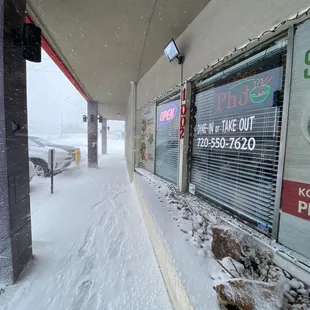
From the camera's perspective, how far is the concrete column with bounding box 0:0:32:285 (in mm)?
1541

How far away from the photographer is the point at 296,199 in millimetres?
1410

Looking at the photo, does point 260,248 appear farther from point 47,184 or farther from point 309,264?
point 47,184

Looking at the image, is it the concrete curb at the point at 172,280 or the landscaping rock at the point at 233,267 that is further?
the landscaping rock at the point at 233,267

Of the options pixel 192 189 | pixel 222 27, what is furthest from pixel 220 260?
pixel 222 27

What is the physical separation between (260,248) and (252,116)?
1.30m

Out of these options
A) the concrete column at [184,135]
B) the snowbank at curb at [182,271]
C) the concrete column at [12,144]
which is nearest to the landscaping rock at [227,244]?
the snowbank at curb at [182,271]

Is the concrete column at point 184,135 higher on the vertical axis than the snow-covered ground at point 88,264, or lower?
higher

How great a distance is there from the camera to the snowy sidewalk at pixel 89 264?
4.91 ft

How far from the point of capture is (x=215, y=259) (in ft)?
5.03

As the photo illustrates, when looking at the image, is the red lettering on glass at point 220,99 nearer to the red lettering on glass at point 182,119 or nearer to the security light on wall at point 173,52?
the red lettering on glass at point 182,119

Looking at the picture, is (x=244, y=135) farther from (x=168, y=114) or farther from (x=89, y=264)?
(x=89, y=264)

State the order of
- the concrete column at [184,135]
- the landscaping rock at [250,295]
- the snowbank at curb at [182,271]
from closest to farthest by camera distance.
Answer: the landscaping rock at [250,295]
the snowbank at curb at [182,271]
the concrete column at [184,135]

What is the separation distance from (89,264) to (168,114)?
304 cm

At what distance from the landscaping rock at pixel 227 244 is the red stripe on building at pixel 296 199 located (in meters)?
0.48
